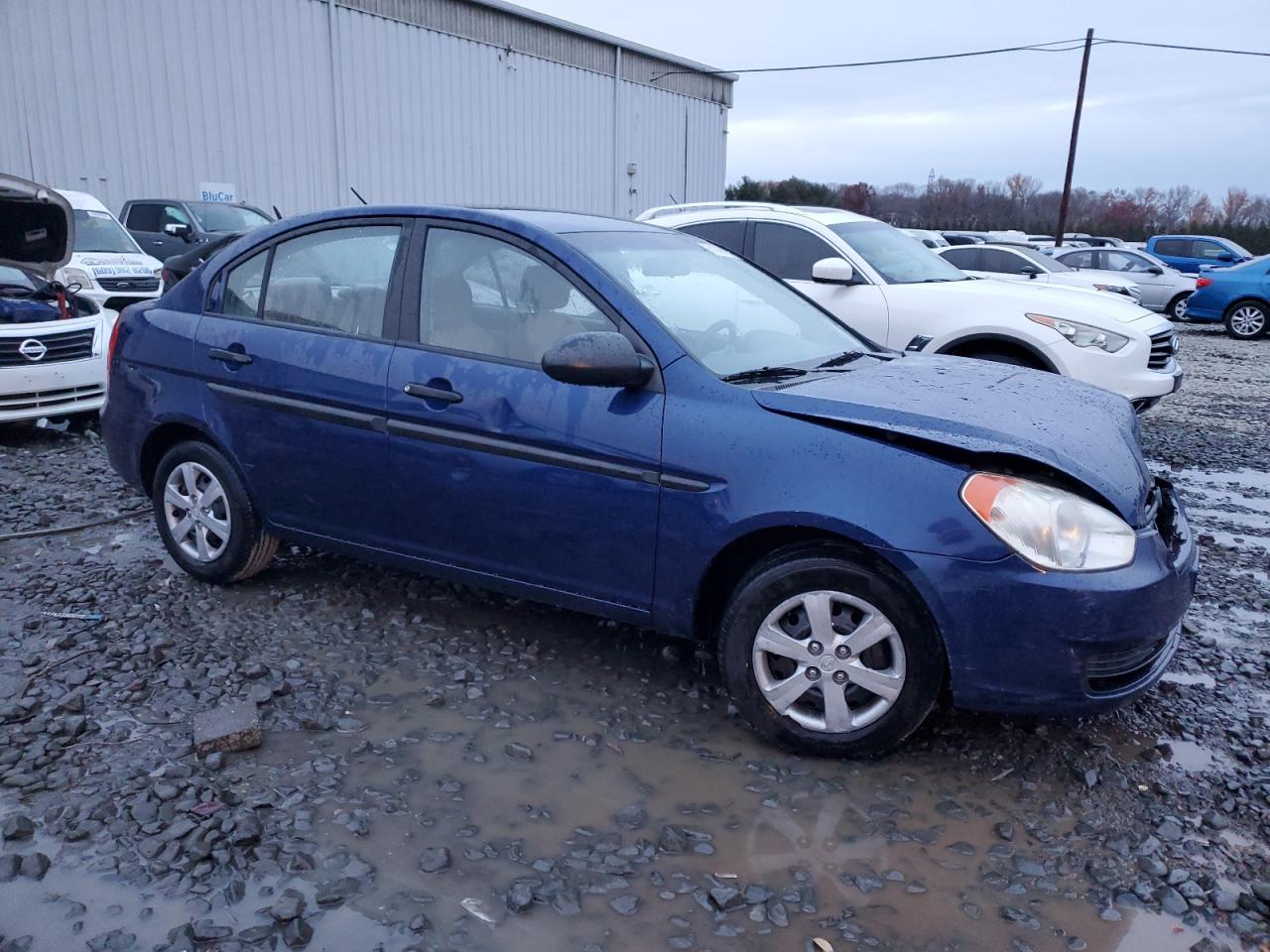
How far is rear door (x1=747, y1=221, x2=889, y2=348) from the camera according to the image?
745 cm

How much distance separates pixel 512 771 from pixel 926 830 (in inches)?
48.9

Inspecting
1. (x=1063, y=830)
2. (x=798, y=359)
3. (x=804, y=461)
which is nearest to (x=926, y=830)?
(x=1063, y=830)

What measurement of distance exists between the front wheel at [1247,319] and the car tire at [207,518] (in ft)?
58.6

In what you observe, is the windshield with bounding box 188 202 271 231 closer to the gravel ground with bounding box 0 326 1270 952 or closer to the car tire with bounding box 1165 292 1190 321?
the gravel ground with bounding box 0 326 1270 952

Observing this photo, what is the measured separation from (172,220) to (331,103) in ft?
17.6

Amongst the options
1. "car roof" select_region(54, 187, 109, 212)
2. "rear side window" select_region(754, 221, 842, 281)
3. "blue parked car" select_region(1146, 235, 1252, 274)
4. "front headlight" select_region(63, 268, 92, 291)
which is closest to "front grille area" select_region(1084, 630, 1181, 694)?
"rear side window" select_region(754, 221, 842, 281)

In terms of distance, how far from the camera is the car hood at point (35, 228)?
691 centimetres

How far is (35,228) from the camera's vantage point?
7.16 metres

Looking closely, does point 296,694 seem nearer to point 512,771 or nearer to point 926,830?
point 512,771

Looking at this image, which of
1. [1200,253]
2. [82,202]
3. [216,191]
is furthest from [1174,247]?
[82,202]

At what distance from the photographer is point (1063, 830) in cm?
293

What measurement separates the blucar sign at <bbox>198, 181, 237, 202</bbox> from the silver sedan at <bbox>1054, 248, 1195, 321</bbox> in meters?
16.0

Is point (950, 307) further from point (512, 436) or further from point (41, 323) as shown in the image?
point (41, 323)

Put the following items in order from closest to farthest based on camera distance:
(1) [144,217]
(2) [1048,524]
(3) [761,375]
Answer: (2) [1048,524], (3) [761,375], (1) [144,217]
